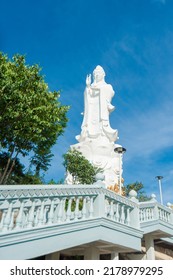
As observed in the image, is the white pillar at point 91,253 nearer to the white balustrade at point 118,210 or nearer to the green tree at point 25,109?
the white balustrade at point 118,210

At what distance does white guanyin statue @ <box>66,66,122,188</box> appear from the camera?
23.5 meters

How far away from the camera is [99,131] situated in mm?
25109

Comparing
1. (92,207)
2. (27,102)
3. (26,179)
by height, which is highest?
(27,102)

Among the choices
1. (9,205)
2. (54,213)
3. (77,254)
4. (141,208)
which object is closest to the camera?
(9,205)

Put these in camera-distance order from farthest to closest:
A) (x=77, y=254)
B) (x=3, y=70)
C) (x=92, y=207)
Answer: (x=3, y=70) < (x=77, y=254) < (x=92, y=207)

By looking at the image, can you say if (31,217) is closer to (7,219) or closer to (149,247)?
(7,219)

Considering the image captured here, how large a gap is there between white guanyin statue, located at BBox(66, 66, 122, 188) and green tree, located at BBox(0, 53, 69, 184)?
10.3 m

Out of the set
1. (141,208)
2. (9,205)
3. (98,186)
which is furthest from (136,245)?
(9,205)

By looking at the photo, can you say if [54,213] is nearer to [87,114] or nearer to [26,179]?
[26,179]

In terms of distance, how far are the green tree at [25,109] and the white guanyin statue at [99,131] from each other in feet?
33.9

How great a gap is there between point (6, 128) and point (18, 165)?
3.11 meters

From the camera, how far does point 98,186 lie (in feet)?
19.0

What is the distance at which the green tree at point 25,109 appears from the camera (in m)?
9.26

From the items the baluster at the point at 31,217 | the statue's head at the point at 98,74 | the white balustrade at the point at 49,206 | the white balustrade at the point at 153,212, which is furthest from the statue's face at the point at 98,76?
the baluster at the point at 31,217
